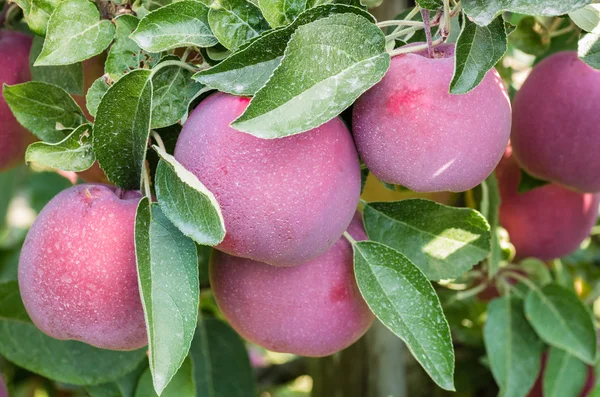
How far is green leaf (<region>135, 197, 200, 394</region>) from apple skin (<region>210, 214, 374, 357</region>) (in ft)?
0.39

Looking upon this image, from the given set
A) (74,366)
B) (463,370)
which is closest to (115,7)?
(74,366)

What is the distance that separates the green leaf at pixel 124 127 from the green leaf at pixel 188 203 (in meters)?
0.03

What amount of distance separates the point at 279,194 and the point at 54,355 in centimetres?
39

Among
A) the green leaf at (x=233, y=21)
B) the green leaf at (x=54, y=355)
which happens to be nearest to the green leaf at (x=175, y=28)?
the green leaf at (x=233, y=21)

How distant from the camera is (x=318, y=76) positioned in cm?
50

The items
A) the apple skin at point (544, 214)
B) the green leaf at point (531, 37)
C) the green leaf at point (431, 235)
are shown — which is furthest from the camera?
the apple skin at point (544, 214)

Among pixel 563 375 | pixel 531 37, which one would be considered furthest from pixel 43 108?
pixel 563 375

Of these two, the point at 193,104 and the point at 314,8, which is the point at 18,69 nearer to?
the point at 193,104

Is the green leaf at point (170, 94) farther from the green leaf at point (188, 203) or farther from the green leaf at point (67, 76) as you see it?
the green leaf at point (67, 76)

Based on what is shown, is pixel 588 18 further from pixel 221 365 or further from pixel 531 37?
pixel 221 365

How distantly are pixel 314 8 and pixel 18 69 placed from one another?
40 cm

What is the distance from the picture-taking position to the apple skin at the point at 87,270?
0.57m

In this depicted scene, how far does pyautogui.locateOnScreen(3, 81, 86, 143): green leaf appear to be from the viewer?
0.63 m

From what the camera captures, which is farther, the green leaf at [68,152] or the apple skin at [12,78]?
the apple skin at [12,78]
